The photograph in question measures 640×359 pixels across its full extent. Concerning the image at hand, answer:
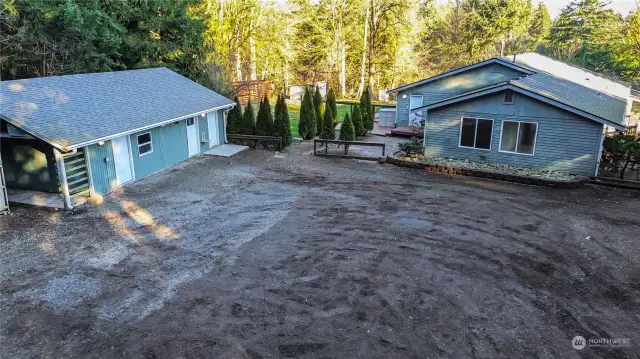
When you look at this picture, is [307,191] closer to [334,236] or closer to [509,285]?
[334,236]

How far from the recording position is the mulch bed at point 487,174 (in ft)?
47.5

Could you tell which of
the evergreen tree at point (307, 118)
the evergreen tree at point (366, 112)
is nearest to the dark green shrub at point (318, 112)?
the evergreen tree at point (307, 118)

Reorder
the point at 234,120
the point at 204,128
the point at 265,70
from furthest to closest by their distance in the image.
Result: the point at 265,70 → the point at 234,120 → the point at 204,128

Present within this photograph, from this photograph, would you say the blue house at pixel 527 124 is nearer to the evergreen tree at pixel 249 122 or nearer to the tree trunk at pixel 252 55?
the evergreen tree at pixel 249 122

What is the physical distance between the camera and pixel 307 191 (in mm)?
14000

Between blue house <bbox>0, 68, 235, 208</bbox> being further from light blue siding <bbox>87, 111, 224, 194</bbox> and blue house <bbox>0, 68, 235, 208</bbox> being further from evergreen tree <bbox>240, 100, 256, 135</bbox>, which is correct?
evergreen tree <bbox>240, 100, 256, 135</bbox>

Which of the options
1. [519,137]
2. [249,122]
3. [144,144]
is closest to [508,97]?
[519,137]

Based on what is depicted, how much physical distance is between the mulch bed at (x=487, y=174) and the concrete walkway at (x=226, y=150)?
667cm

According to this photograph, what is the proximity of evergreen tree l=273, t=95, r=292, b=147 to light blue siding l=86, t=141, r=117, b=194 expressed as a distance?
784 cm

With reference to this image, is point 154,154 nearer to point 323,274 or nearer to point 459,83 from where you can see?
point 323,274

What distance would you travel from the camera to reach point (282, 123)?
19922 millimetres

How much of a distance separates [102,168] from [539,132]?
48.9 feet

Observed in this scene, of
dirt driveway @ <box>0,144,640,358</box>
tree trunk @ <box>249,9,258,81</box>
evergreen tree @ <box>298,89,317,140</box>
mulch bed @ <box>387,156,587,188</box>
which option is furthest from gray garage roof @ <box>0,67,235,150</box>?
tree trunk @ <box>249,9,258,81</box>

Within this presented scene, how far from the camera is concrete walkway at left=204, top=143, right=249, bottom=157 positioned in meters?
18.7
